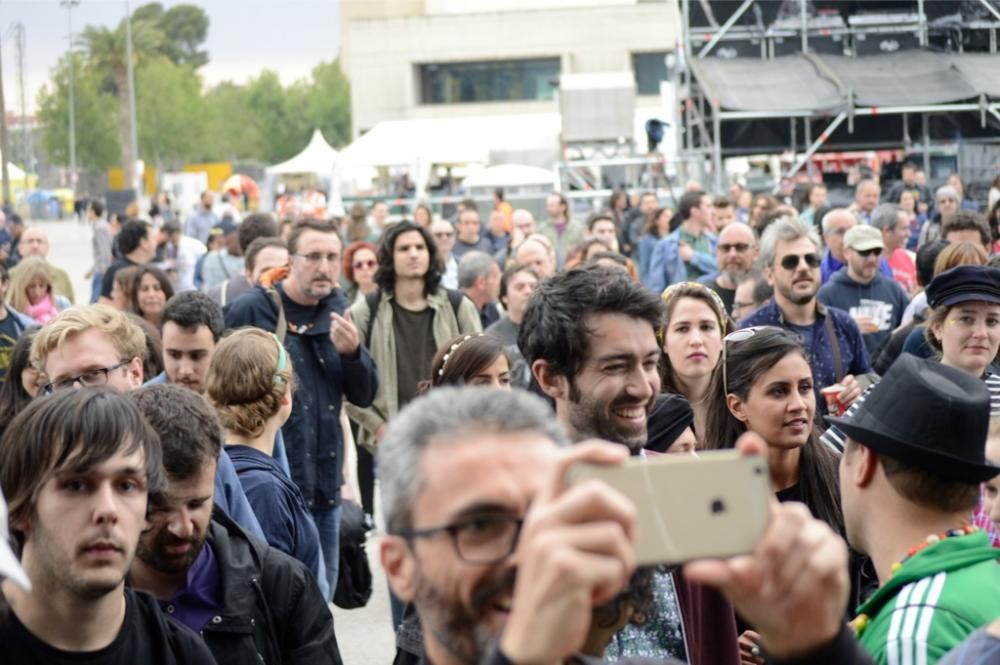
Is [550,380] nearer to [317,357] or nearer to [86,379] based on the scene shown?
[86,379]

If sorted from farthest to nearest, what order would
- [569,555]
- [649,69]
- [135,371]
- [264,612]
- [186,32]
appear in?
[186,32]
[649,69]
[135,371]
[264,612]
[569,555]

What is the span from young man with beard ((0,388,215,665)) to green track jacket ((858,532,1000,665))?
1578 millimetres

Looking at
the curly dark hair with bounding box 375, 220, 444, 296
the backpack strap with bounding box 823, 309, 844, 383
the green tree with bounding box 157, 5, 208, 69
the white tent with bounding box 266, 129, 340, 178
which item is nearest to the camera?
the backpack strap with bounding box 823, 309, 844, 383

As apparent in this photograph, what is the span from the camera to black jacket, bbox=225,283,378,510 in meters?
7.74

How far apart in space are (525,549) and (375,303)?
758 cm

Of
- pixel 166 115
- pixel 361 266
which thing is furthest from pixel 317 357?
pixel 166 115

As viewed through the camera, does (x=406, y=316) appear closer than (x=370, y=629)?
No

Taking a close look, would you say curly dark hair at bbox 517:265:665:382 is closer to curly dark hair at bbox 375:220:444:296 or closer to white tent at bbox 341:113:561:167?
curly dark hair at bbox 375:220:444:296

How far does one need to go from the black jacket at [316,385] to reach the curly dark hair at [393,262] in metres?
0.77

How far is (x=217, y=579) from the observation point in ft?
13.8

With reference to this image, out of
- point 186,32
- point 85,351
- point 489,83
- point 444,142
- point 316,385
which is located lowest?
point 316,385

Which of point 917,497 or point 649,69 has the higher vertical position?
point 649,69

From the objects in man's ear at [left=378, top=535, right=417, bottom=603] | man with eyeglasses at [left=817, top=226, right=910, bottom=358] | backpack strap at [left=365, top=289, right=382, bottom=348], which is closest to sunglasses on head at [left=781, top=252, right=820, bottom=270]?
man with eyeglasses at [left=817, top=226, right=910, bottom=358]

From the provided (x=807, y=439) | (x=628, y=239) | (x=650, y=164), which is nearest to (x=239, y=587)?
(x=807, y=439)
